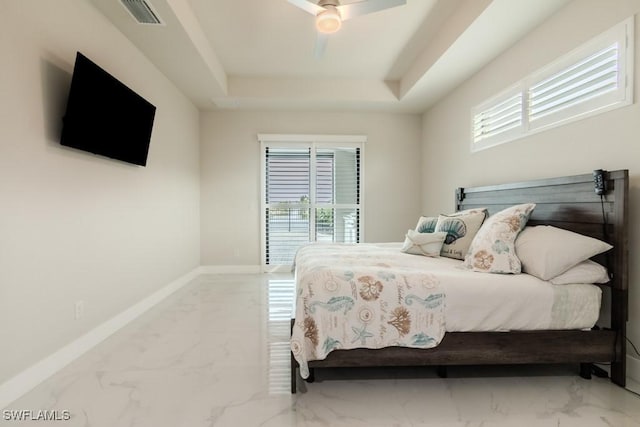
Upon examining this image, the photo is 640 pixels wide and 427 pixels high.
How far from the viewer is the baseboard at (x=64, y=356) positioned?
170 centimetres

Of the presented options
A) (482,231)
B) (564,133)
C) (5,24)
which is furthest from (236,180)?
(564,133)

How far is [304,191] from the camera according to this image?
198 inches

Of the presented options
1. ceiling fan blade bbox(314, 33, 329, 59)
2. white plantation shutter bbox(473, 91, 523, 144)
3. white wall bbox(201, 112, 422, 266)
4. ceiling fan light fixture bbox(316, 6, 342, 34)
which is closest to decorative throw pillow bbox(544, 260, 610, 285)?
Result: white plantation shutter bbox(473, 91, 523, 144)

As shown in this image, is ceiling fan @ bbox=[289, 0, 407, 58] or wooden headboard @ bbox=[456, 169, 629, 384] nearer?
wooden headboard @ bbox=[456, 169, 629, 384]

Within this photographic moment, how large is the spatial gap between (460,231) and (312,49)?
2545 millimetres

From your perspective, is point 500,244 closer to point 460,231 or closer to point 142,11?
point 460,231

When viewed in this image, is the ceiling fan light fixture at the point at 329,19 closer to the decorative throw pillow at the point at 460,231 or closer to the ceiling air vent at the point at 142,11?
the ceiling air vent at the point at 142,11

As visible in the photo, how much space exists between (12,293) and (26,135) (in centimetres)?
90

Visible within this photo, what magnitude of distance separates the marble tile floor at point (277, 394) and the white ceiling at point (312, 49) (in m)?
2.59

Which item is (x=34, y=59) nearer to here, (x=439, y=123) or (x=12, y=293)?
(x=12, y=293)

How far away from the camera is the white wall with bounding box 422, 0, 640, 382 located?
1.89 meters

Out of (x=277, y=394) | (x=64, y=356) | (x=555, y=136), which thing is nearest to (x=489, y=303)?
(x=277, y=394)

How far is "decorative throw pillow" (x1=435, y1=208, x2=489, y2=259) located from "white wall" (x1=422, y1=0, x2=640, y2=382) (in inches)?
23.0

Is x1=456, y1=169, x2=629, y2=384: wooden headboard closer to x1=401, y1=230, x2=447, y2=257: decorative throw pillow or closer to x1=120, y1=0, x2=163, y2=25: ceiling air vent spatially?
x1=401, y1=230, x2=447, y2=257: decorative throw pillow
